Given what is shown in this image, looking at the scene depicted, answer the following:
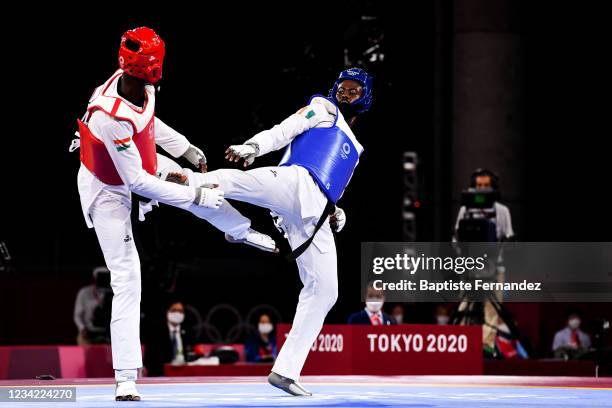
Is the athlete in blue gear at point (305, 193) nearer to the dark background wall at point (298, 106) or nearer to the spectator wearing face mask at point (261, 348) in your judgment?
the dark background wall at point (298, 106)

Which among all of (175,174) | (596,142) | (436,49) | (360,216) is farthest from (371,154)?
(175,174)

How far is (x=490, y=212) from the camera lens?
12.1 meters

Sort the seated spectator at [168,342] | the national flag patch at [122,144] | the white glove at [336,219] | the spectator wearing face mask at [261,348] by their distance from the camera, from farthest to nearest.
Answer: the spectator wearing face mask at [261,348], the seated spectator at [168,342], the white glove at [336,219], the national flag patch at [122,144]

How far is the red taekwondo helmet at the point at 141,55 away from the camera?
6.49m

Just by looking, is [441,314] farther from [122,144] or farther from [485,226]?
[122,144]

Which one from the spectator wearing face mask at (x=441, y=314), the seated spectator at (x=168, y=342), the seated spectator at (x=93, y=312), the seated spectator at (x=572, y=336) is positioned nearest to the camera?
the seated spectator at (x=168, y=342)

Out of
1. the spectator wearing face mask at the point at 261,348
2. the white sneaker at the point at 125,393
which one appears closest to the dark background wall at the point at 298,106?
the spectator wearing face mask at the point at 261,348

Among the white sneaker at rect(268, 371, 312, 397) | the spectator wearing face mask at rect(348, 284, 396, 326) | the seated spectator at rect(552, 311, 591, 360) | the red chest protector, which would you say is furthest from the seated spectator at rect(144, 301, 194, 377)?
the red chest protector

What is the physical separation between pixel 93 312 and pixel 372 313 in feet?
12.7

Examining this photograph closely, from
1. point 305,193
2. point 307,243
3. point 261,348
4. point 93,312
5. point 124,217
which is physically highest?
point 305,193

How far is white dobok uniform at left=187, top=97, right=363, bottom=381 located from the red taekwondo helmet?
0.72 m

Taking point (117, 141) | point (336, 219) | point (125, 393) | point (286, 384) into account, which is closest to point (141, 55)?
point (117, 141)

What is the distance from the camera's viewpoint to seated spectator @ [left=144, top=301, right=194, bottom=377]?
1196 cm

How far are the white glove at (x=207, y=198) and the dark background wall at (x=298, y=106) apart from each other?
20.5 ft
